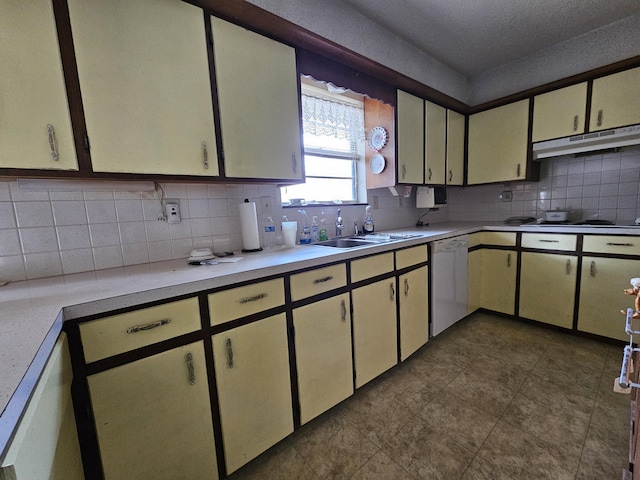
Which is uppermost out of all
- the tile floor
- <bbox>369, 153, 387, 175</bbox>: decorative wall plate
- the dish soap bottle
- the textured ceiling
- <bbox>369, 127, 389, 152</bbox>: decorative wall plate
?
the textured ceiling

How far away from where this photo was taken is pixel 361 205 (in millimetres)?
2436

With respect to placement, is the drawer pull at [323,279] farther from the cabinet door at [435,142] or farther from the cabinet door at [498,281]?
the cabinet door at [498,281]

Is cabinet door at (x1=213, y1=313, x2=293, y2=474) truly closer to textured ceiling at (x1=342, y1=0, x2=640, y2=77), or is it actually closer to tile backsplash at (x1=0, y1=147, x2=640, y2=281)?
tile backsplash at (x1=0, y1=147, x2=640, y2=281)

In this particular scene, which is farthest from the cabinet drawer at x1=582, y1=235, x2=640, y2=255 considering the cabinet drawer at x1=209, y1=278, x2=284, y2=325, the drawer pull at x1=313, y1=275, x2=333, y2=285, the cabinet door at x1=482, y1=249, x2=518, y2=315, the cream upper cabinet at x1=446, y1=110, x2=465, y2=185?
the cabinet drawer at x1=209, y1=278, x2=284, y2=325

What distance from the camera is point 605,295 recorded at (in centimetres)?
202

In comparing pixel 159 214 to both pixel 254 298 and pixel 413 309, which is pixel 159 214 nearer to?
pixel 254 298

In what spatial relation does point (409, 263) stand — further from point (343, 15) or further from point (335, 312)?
point (343, 15)

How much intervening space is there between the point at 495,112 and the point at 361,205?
1.67 meters

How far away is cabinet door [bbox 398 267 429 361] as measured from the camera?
6.13 ft

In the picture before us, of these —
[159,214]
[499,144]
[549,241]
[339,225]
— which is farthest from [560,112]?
[159,214]

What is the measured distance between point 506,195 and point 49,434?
11.8ft

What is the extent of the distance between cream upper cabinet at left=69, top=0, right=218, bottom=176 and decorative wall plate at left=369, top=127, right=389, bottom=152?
4.77 ft

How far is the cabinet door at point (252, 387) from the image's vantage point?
111 centimetres

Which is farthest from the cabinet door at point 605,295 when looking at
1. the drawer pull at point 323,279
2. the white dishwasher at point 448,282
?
the drawer pull at point 323,279
